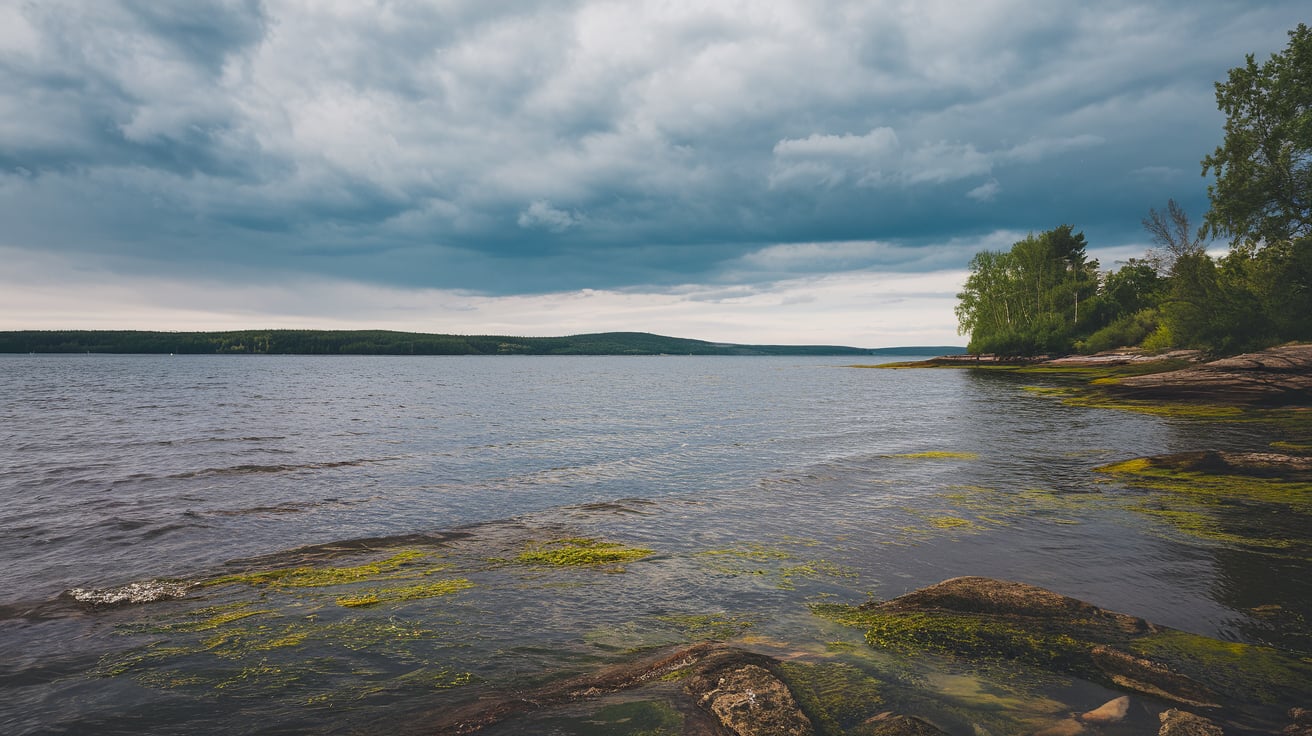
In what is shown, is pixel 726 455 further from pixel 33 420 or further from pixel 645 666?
pixel 33 420

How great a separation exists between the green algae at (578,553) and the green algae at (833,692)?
6086 millimetres

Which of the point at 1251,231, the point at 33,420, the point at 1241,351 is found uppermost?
the point at 1251,231

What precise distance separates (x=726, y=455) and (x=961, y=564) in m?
17.1

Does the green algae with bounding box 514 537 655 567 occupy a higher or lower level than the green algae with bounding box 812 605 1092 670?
lower

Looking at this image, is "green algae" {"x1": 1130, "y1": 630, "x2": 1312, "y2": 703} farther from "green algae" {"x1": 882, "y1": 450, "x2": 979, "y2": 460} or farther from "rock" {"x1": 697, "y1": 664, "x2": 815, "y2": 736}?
"green algae" {"x1": 882, "y1": 450, "x2": 979, "y2": 460}

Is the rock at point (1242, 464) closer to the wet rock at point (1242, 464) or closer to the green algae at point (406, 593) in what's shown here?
the wet rock at point (1242, 464)

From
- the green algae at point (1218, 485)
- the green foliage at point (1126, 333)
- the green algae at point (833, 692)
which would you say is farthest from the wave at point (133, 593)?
the green foliage at point (1126, 333)

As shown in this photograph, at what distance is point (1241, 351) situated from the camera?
4981 centimetres

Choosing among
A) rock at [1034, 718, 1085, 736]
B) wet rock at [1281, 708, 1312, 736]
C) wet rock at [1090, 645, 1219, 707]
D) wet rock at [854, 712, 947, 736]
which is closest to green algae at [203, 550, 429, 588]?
wet rock at [854, 712, 947, 736]

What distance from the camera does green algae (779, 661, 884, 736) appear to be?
21.5ft

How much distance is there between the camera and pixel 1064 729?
625 cm

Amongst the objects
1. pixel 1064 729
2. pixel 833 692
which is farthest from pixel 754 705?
pixel 1064 729

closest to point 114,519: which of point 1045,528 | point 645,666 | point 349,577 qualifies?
point 349,577

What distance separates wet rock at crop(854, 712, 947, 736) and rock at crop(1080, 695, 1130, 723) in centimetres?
172
